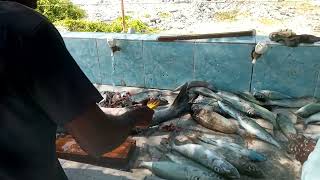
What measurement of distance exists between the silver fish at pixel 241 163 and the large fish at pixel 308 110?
5.38ft

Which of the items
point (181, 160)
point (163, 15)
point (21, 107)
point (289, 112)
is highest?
point (21, 107)

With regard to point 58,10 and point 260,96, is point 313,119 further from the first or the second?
point 58,10

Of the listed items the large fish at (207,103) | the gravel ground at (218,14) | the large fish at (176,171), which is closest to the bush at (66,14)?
the gravel ground at (218,14)

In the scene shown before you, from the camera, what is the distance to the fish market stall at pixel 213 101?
164 inches

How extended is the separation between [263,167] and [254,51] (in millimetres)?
2035

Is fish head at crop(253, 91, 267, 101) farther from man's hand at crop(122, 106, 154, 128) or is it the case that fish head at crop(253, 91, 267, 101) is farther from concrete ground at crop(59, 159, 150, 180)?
man's hand at crop(122, 106, 154, 128)

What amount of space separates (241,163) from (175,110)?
4.97 ft

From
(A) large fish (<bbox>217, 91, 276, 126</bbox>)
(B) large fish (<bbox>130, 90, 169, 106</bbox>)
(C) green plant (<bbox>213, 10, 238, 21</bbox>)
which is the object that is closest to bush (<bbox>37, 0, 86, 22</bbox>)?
(C) green plant (<bbox>213, 10, 238, 21</bbox>)

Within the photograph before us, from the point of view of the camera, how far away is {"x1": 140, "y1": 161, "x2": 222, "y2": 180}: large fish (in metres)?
3.87

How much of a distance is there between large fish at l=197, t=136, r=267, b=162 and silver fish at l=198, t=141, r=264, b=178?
2.2 inches

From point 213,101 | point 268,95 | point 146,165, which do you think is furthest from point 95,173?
point 268,95

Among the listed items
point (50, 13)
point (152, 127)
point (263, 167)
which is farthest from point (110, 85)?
point (50, 13)

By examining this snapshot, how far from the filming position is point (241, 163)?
406 cm

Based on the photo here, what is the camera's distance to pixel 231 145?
4461mm
